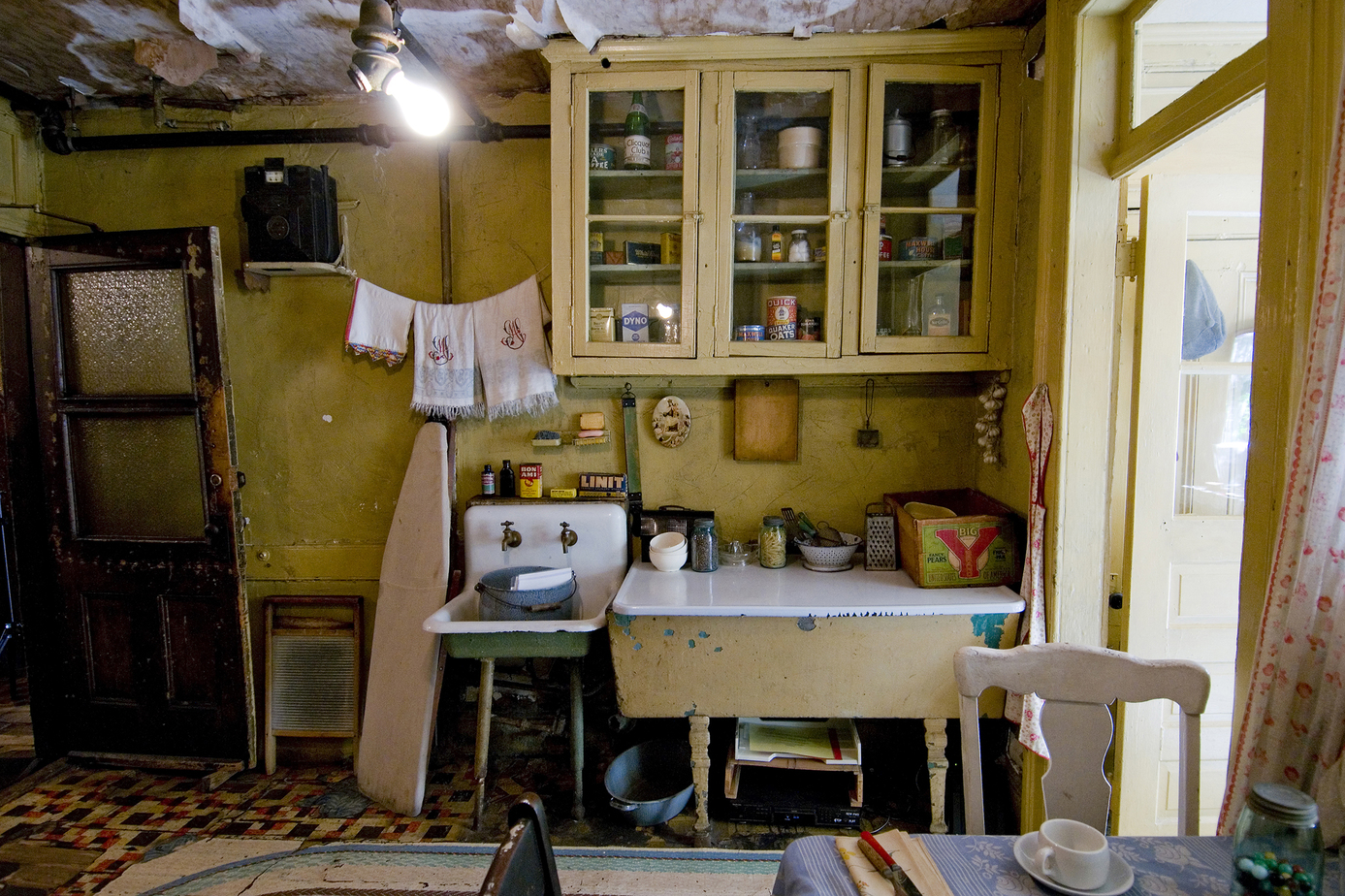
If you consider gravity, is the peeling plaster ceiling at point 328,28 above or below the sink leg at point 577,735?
above

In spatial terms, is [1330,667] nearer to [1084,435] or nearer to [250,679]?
[1084,435]

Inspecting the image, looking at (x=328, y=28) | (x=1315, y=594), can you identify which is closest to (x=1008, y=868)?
(x=1315, y=594)

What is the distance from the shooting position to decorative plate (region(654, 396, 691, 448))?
269 cm

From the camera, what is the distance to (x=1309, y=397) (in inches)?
40.9

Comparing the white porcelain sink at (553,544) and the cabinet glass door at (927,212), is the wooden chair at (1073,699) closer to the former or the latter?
the cabinet glass door at (927,212)

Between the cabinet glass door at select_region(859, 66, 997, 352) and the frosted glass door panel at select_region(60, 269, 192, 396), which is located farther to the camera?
the frosted glass door panel at select_region(60, 269, 192, 396)

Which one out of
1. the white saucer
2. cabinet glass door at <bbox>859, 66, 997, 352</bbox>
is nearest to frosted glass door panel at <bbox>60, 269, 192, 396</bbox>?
cabinet glass door at <bbox>859, 66, 997, 352</bbox>

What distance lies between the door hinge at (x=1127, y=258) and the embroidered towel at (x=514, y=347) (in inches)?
76.7

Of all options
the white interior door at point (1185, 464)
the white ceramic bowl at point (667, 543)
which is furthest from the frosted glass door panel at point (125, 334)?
the white interior door at point (1185, 464)

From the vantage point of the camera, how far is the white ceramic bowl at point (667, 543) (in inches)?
97.4

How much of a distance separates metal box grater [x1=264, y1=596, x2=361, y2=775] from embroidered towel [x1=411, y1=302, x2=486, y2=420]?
0.96 meters

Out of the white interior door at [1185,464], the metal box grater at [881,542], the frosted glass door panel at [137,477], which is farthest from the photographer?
the frosted glass door panel at [137,477]

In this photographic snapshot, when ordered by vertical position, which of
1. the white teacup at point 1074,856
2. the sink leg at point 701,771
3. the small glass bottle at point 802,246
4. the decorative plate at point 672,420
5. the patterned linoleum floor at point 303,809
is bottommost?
the patterned linoleum floor at point 303,809

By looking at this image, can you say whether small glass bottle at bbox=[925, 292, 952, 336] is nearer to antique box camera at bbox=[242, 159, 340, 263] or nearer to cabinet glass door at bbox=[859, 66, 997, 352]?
cabinet glass door at bbox=[859, 66, 997, 352]
